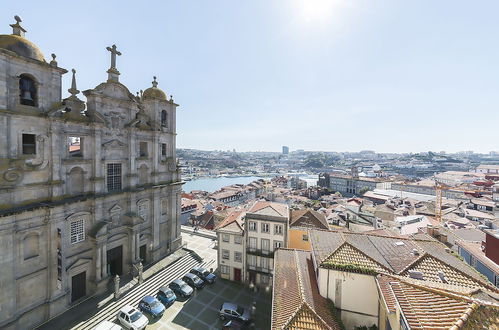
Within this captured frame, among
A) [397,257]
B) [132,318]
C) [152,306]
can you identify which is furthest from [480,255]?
[132,318]

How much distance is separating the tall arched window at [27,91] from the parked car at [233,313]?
22.9 meters

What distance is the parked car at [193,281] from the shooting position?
2400cm

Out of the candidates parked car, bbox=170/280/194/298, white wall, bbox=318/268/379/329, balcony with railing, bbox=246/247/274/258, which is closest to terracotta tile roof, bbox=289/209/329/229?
balcony with railing, bbox=246/247/274/258

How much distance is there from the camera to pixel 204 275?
25.8 meters

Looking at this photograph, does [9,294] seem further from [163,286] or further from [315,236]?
[315,236]

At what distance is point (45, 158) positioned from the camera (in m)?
17.0

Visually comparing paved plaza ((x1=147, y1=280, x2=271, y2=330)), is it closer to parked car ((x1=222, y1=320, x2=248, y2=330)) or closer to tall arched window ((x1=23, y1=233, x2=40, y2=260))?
parked car ((x1=222, y1=320, x2=248, y2=330))

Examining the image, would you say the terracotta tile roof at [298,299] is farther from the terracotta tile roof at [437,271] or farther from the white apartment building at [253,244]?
the white apartment building at [253,244]

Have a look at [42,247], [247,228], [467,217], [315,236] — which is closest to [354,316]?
[315,236]

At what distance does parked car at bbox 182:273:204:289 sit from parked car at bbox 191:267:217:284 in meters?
0.95

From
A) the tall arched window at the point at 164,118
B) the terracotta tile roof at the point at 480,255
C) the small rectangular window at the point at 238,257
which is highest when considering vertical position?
the tall arched window at the point at 164,118

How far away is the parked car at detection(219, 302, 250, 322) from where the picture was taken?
1953 cm

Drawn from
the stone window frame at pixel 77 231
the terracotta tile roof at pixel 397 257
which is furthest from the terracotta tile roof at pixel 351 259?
the stone window frame at pixel 77 231

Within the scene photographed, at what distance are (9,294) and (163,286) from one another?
11.4 meters
